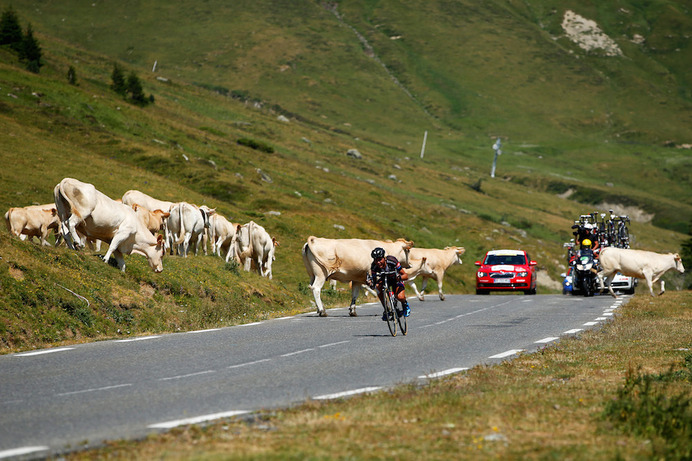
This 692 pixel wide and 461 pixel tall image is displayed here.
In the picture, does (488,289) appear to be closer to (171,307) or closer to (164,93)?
(171,307)

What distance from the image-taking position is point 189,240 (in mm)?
32500

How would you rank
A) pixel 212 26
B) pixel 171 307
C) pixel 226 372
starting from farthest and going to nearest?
1. pixel 212 26
2. pixel 171 307
3. pixel 226 372

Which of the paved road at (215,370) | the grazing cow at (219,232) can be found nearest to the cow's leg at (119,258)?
→ the paved road at (215,370)

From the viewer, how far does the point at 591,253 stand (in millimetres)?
34562

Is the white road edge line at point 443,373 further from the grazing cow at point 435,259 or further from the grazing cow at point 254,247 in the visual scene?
the grazing cow at point 435,259

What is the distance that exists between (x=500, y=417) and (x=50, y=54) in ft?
286

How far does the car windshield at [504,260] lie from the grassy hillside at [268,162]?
29.2ft

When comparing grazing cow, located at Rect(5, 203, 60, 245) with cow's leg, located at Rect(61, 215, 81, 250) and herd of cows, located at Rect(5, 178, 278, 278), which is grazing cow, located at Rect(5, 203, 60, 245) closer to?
herd of cows, located at Rect(5, 178, 278, 278)

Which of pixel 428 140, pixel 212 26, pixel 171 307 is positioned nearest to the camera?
pixel 171 307

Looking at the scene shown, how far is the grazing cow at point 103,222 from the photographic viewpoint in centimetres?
2062

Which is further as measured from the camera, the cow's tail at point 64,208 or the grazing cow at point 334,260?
the grazing cow at point 334,260

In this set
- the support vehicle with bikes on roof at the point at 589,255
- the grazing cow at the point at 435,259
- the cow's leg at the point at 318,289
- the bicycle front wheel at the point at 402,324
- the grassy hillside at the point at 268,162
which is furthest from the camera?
the grazing cow at the point at 435,259

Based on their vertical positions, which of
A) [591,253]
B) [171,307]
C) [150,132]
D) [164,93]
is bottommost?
[171,307]

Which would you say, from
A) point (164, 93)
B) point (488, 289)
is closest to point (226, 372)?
point (488, 289)
